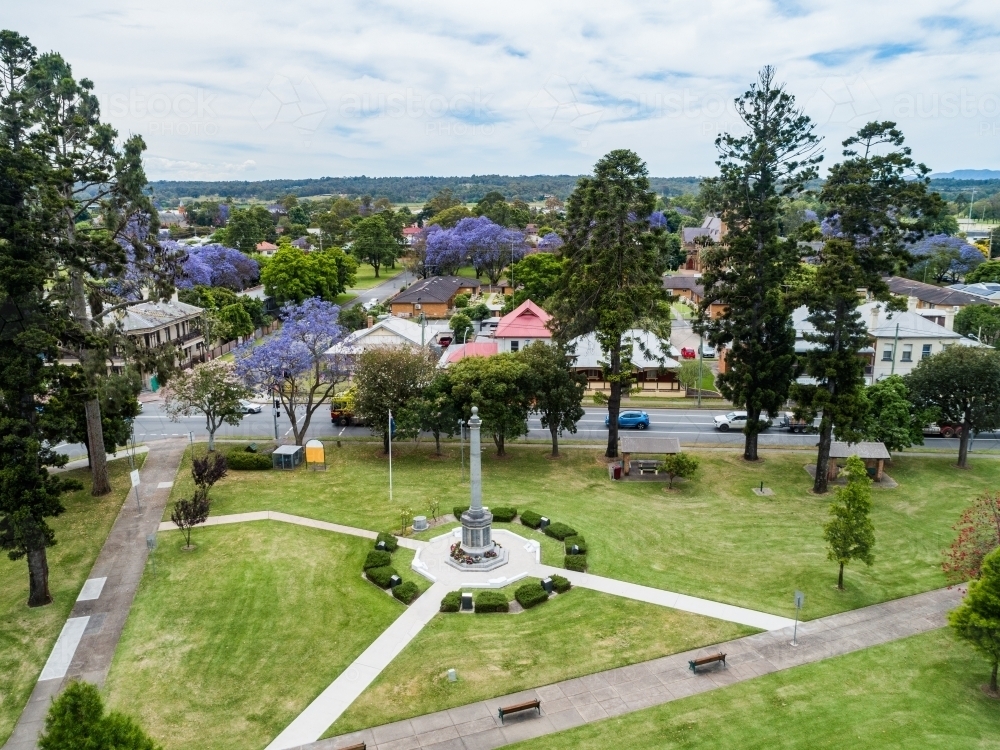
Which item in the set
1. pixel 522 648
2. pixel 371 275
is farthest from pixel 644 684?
pixel 371 275

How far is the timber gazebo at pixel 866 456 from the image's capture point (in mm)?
37688

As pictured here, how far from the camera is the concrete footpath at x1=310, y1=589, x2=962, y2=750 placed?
19031 mm

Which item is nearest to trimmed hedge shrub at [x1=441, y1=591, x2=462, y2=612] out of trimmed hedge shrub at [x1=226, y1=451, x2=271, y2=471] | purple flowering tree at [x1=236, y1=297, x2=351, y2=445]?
trimmed hedge shrub at [x1=226, y1=451, x2=271, y2=471]

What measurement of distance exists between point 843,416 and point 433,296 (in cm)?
6147

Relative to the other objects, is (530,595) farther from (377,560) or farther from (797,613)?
(797,613)

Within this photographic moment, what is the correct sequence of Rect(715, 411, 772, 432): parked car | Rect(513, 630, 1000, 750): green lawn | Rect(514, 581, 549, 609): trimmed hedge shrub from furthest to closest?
Rect(715, 411, 772, 432): parked car < Rect(514, 581, 549, 609): trimmed hedge shrub < Rect(513, 630, 1000, 750): green lawn

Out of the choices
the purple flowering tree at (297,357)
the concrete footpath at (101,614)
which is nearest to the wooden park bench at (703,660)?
the concrete footpath at (101,614)

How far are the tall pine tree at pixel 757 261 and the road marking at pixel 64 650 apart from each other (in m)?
32.8

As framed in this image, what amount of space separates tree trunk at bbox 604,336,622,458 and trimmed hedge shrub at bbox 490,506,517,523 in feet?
36.5

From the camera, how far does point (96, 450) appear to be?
35.9 meters

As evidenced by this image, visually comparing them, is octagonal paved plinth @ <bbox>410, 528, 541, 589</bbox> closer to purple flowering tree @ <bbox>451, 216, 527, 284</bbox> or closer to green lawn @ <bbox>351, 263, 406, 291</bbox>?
purple flowering tree @ <bbox>451, 216, 527, 284</bbox>

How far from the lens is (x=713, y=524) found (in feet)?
108

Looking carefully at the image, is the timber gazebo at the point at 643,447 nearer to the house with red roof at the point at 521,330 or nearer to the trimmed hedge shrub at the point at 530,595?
the trimmed hedge shrub at the point at 530,595

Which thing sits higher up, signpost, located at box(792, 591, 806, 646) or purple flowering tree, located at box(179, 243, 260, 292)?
purple flowering tree, located at box(179, 243, 260, 292)
